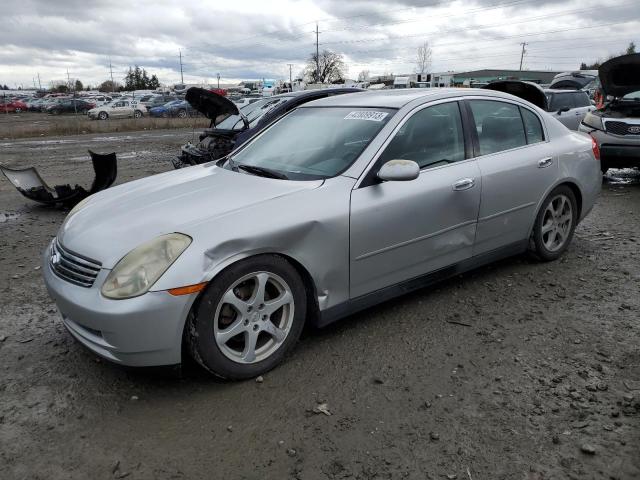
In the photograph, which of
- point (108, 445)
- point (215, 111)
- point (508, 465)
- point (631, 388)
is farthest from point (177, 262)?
point (215, 111)

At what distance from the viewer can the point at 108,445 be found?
250 centimetres

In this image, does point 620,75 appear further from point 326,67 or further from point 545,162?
point 326,67

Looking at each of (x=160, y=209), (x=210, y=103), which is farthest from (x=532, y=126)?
(x=210, y=103)

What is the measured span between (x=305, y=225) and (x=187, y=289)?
78cm

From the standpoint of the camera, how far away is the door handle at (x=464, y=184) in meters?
3.72

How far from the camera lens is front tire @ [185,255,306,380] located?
9.00 feet

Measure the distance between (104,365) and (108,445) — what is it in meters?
0.81

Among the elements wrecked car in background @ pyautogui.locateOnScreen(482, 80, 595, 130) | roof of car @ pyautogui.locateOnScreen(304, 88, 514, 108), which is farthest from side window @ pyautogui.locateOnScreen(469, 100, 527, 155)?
wrecked car in background @ pyautogui.locateOnScreen(482, 80, 595, 130)

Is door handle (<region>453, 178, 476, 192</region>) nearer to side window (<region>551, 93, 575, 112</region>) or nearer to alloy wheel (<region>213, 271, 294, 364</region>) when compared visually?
alloy wheel (<region>213, 271, 294, 364</region>)

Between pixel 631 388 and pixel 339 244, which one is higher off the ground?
pixel 339 244

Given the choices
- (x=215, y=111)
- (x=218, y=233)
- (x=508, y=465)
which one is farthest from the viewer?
(x=215, y=111)

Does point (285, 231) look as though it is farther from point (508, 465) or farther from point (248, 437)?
point (508, 465)

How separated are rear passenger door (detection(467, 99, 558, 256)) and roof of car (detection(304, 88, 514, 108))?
4.7 inches

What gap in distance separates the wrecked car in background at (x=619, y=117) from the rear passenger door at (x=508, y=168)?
5.01 metres
